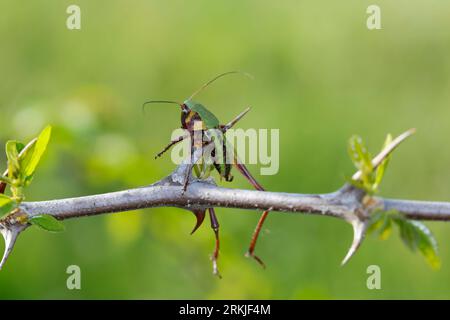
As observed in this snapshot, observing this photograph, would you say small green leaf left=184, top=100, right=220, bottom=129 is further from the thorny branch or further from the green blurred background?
the green blurred background

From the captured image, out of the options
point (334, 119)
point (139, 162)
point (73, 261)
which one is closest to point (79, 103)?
point (139, 162)

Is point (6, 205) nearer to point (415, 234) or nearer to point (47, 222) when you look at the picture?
point (47, 222)

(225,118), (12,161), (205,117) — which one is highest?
(205,117)

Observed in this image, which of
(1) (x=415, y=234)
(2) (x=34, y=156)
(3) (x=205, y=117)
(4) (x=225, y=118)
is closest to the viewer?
(1) (x=415, y=234)

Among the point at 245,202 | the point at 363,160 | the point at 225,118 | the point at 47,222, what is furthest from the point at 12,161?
the point at 225,118

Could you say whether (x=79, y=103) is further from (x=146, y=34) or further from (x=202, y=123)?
(x=146, y=34)
